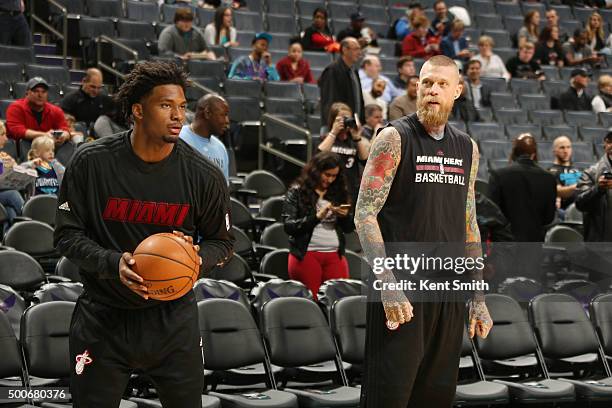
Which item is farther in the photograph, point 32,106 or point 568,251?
point 32,106

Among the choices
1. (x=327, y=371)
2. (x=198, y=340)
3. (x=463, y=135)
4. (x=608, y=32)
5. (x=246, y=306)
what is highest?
(x=608, y=32)

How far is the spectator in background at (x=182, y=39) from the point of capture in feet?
39.4

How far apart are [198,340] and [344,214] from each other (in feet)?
12.6

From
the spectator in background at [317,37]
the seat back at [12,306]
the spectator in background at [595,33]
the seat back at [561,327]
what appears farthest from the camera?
the spectator in background at [595,33]

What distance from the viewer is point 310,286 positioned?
297 inches

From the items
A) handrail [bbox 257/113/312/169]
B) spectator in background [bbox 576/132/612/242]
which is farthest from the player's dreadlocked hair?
handrail [bbox 257/113/312/169]

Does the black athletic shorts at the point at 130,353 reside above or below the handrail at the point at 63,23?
below

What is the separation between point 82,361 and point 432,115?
5.79 ft

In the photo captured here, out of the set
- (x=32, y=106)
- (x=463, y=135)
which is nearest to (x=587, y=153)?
(x=32, y=106)

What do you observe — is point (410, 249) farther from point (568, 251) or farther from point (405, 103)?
point (405, 103)

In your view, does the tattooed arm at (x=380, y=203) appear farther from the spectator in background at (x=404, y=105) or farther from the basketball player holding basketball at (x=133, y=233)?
the spectator in background at (x=404, y=105)

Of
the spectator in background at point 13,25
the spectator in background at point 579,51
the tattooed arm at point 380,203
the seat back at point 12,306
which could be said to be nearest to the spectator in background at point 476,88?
the spectator in background at point 579,51

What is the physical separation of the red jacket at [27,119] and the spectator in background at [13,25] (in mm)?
2096

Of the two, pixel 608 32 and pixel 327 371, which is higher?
pixel 608 32
